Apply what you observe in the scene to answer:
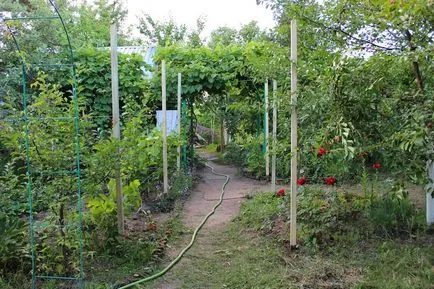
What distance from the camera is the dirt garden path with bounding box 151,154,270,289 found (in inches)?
150

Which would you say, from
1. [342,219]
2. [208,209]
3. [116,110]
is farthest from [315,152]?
[208,209]

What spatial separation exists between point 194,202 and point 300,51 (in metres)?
3.17

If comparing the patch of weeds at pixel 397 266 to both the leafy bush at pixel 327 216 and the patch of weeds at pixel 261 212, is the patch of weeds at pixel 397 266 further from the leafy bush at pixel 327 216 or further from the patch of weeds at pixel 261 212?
the patch of weeds at pixel 261 212

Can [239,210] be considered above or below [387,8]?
below

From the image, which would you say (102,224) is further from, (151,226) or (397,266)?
(397,266)

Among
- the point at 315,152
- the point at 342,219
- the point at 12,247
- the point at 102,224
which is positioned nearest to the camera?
the point at 12,247

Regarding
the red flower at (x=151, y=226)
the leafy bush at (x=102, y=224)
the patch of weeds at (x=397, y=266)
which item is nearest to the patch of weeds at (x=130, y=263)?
the leafy bush at (x=102, y=224)

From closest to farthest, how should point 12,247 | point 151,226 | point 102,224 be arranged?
point 12,247
point 102,224
point 151,226

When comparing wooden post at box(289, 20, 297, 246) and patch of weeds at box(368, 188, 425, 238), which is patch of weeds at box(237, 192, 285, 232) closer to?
wooden post at box(289, 20, 297, 246)

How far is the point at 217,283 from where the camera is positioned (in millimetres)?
3229

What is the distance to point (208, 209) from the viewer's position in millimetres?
5867

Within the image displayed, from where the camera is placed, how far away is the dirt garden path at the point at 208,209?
381cm

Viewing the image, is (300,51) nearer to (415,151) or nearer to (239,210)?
(415,151)

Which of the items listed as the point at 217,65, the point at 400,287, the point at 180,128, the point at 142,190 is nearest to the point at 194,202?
the point at 142,190
